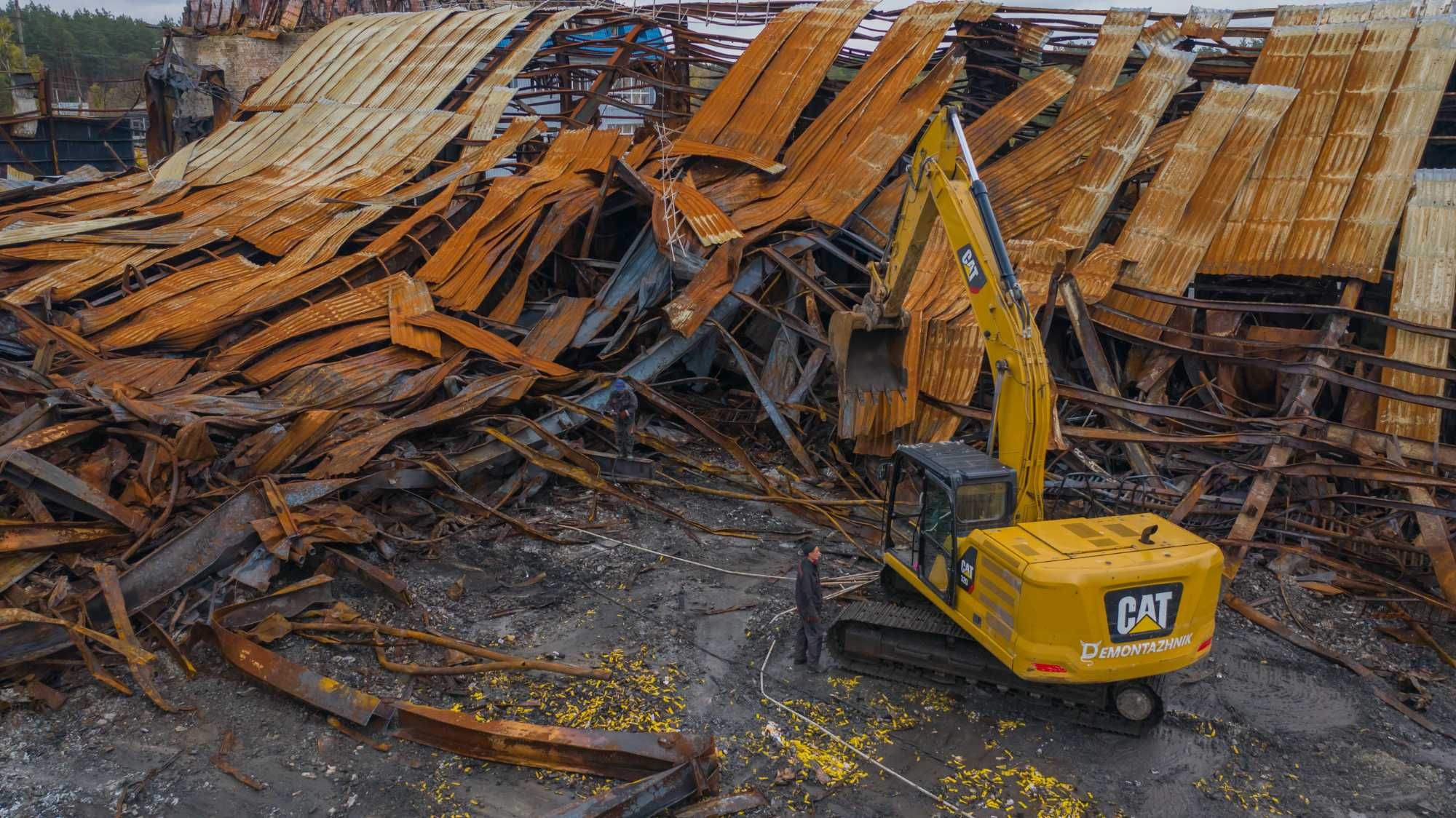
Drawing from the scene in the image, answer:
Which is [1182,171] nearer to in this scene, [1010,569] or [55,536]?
[1010,569]

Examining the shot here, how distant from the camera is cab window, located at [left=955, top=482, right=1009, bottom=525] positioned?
734 cm

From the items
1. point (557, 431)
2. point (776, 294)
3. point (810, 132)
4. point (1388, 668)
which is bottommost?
point (1388, 668)

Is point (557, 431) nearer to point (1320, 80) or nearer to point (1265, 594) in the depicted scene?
point (1265, 594)

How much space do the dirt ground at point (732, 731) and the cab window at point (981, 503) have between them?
156 cm

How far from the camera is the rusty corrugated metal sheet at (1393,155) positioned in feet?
41.3

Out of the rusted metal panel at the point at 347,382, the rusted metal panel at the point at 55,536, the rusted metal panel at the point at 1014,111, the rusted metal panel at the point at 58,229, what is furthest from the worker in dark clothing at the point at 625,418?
the rusted metal panel at the point at 58,229

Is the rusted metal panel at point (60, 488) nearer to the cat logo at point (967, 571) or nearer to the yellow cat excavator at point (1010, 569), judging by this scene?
the yellow cat excavator at point (1010, 569)

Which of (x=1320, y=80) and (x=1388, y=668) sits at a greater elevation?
(x=1320, y=80)

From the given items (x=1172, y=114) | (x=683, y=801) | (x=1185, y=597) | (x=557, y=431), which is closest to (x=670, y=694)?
(x=683, y=801)

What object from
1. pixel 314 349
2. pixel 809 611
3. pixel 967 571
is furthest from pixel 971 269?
pixel 314 349

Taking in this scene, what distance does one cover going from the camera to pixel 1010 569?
263 inches

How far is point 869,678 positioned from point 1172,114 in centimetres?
1208

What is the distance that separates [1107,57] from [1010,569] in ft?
41.1

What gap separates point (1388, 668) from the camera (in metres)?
8.43
